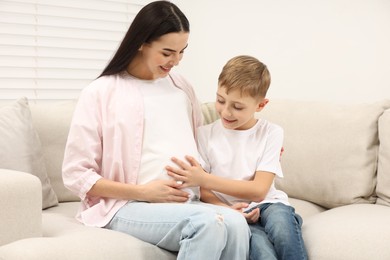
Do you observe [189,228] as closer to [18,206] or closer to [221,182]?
[221,182]

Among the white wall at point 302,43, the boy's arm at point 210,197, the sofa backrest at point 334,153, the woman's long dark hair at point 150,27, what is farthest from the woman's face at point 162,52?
the white wall at point 302,43

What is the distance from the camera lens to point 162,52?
198 centimetres

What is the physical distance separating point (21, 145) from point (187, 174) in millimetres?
661

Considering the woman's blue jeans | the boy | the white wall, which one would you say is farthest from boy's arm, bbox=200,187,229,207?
the white wall

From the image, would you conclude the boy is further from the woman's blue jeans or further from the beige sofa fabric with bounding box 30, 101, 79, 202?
the beige sofa fabric with bounding box 30, 101, 79, 202

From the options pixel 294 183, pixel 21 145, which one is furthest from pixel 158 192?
pixel 294 183

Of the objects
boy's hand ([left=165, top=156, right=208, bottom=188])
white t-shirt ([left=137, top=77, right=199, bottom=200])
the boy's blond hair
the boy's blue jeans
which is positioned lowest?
the boy's blue jeans

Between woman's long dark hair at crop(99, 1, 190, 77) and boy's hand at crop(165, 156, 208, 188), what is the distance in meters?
0.39

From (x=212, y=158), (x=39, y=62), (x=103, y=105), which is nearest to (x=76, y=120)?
(x=103, y=105)

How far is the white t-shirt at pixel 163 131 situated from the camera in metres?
1.94

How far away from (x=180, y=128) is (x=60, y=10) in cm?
149

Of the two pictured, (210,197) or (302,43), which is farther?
(302,43)

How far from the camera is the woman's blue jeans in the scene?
164cm

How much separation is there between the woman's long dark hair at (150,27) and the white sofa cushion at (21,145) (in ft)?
1.54
